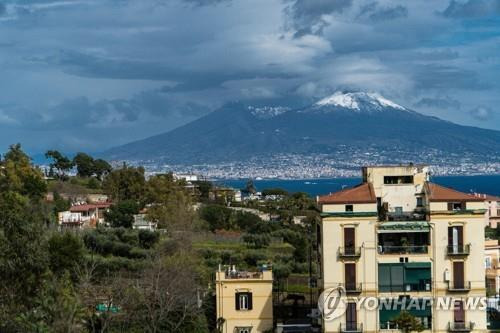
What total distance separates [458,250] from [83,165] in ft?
202

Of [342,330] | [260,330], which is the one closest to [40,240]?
[260,330]

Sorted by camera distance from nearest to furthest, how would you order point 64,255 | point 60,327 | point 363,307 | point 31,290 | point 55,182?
point 60,327 → point 363,307 → point 31,290 → point 64,255 → point 55,182

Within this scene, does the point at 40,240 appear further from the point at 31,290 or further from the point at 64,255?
the point at 64,255

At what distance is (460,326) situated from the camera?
2877 cm

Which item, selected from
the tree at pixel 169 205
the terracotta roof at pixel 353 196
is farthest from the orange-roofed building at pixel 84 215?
the terracotta roof at pixel 353 196

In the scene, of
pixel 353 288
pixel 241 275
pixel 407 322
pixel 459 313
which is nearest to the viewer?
pixel 407 322

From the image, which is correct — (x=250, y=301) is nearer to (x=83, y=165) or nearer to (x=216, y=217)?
(x=216, y=217)

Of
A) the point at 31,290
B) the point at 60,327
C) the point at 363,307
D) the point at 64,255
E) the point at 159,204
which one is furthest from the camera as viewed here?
the point at 159,204

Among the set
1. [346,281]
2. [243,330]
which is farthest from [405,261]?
[243,330]

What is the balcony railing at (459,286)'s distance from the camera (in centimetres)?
2880

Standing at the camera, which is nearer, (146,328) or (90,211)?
(146,328)

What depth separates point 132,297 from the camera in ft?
107

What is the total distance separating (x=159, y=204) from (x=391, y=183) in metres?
34.6

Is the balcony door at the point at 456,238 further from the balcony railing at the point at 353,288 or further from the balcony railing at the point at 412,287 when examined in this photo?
the balcony railing at the point at 353,288
